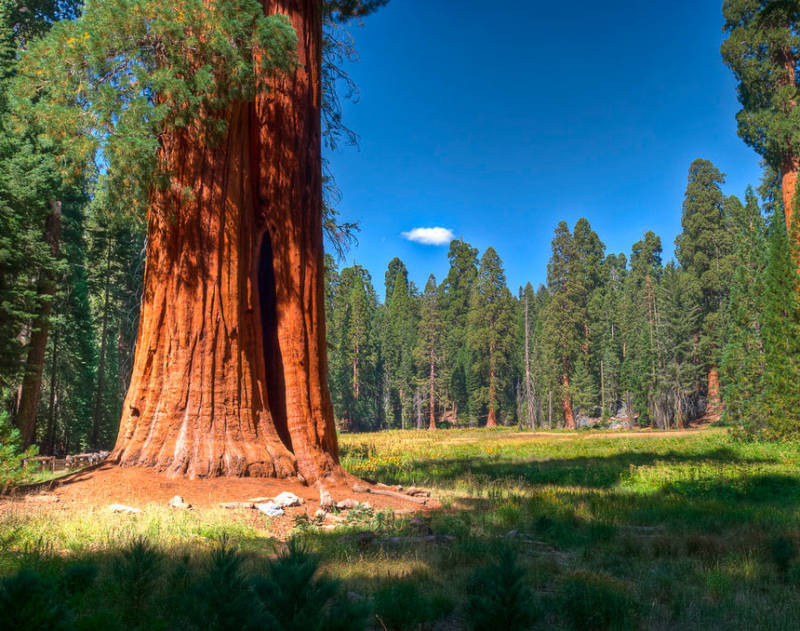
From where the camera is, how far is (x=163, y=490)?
273 inches

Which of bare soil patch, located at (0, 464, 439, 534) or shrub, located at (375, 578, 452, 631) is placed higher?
bare soil patch, located at (0, 464, 439, 534)

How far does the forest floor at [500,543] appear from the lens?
139 inches

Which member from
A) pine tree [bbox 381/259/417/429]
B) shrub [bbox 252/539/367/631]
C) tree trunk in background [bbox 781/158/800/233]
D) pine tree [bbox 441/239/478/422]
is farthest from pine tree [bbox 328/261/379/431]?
shrub [bbox 252/539/367/631]

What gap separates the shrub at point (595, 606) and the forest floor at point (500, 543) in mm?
12

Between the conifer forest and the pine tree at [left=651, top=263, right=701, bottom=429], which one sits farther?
the pine tree at [left=651, top=263, right=701, bottom=429]

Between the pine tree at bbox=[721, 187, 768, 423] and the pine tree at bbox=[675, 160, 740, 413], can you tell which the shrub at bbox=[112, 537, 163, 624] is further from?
the pine tree at bbox=[675, 160, 740, 413]

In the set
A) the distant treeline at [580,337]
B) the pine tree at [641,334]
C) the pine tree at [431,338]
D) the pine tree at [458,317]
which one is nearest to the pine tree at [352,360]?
the distant treeline at [580,337]

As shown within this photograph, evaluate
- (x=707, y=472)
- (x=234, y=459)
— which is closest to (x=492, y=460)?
(x=707, y=472)

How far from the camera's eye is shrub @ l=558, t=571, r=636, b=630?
3.38 meters

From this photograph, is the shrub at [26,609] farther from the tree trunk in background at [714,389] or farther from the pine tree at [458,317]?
the pine tree at [458,317]

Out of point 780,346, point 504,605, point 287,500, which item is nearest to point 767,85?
point 780,346

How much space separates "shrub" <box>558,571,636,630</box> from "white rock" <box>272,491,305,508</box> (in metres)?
3.99

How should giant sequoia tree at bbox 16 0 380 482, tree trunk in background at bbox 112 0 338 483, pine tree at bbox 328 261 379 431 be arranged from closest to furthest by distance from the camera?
giant sequoia tree at bbox 16 0 380 482 < tree trunk in background at bbox 112 0 338 483 < pine tree at bbox 328 261 379 431

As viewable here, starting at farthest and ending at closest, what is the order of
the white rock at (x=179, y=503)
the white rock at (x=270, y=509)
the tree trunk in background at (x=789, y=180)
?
the tree trunk in background at (x=789, y=180) → the white rock at (x=270, y=509) → the white rock at (x=179, y=503)
